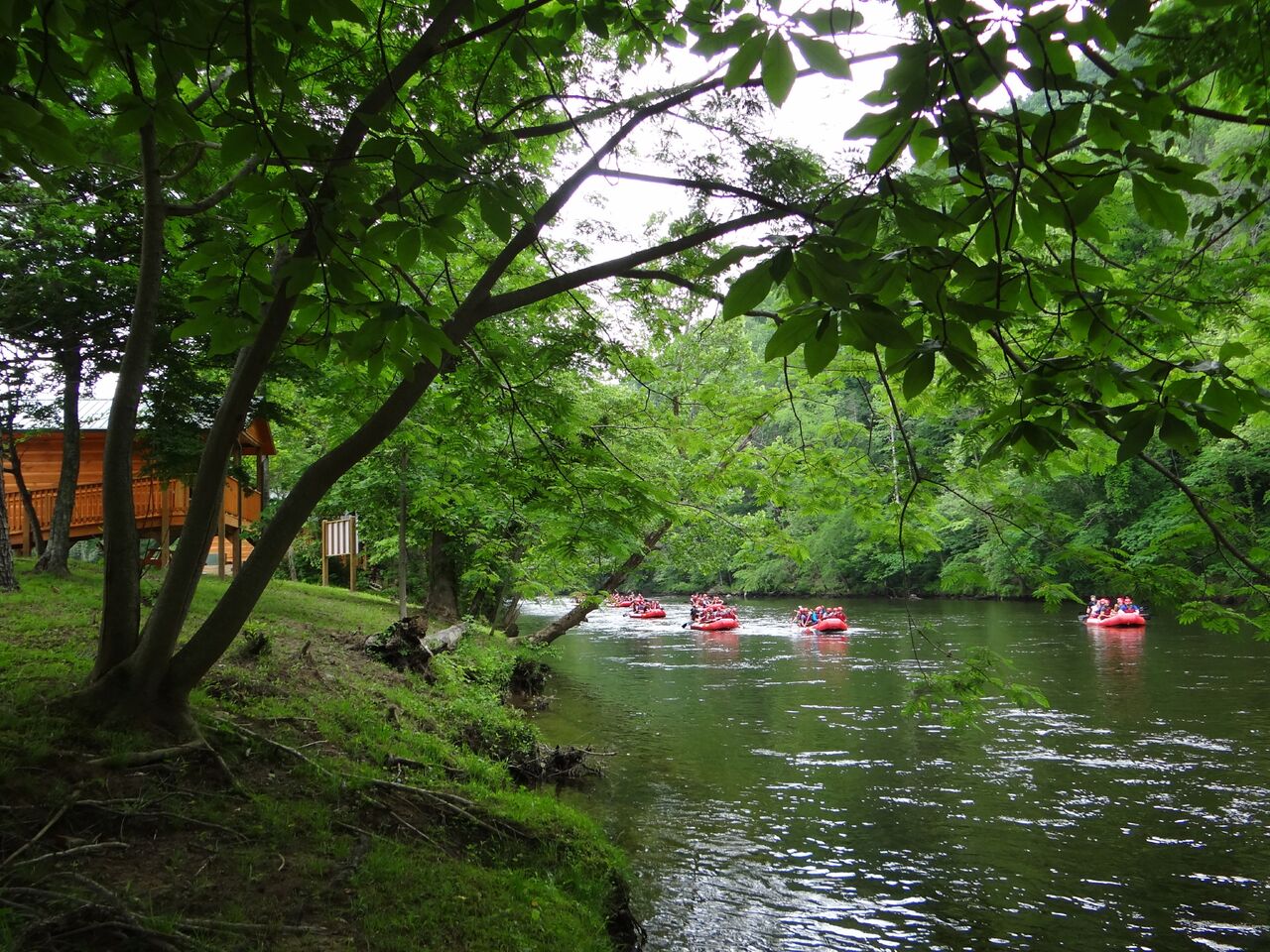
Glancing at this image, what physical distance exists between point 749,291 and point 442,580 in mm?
20167

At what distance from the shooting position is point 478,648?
15156mm

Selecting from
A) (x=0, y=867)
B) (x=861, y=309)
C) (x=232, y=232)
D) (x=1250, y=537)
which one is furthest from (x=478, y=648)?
(x=861, y=309)

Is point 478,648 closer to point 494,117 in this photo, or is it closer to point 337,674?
point 337,674

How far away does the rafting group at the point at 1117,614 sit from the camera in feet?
84.7

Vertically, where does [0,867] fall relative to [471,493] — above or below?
below

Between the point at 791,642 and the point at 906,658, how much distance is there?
6.06m

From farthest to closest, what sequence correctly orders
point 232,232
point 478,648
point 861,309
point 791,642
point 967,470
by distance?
point 791,642, point 478,648, point 232,232, point 967,470, point 861,309

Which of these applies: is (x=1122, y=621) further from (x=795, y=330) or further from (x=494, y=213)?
(x=494, y=213)

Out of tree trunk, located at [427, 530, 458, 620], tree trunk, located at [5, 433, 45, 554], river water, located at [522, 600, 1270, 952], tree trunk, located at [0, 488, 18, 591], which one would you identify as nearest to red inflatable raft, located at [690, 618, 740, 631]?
tree trunk, located at [427, 530, 458, 620]

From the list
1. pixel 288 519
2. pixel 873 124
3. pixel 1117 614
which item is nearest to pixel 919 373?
pixel 873 124

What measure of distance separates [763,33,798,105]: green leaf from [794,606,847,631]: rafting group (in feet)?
93.4

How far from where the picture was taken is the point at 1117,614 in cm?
2606

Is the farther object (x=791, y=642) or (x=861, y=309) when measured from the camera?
(x=791, y=642)

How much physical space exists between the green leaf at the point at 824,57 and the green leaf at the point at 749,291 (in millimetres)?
439
